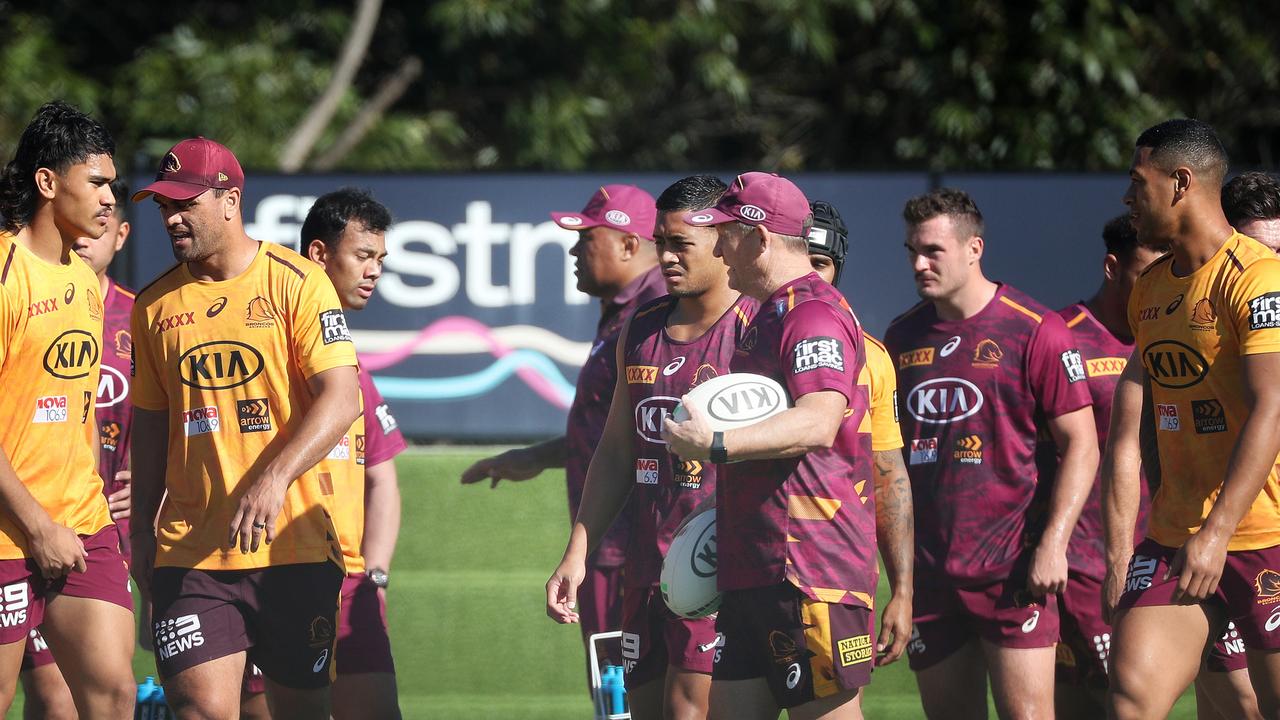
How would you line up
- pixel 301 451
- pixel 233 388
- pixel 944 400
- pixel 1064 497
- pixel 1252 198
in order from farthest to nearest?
1. pixel 944 400
2. pixel 1064 497
3. pixel 1252 198
4. pixel 233 388
5. pixel 301 451

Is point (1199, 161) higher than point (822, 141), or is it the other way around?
point (822, 141)

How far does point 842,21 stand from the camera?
18.0m

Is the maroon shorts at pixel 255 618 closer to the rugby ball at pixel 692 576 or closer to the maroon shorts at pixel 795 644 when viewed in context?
the rugby ball at pixel 692 576

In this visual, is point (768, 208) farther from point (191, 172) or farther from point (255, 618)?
point (255, 618)

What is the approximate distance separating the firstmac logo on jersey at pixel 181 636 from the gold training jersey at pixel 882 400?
91.5 inches

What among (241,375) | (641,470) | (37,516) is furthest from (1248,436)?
(37,516)

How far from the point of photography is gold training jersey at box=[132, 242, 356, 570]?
5164 millimetres

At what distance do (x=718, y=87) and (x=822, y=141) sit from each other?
5.39ft

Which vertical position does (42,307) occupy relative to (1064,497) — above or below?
above

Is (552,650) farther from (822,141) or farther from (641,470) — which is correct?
(822,141)

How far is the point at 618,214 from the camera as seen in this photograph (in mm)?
6855

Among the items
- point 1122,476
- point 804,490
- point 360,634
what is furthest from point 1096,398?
point 360,634

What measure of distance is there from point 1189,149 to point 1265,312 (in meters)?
0.57

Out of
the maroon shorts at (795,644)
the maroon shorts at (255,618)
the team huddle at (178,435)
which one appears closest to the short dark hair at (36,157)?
the team huddle at (178,435)
